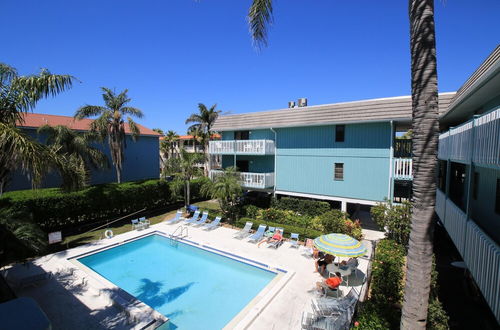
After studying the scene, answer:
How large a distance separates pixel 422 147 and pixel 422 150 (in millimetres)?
54

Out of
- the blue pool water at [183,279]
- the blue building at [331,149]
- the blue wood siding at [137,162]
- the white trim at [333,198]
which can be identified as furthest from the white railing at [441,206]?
the blue wood siding at [137,162]

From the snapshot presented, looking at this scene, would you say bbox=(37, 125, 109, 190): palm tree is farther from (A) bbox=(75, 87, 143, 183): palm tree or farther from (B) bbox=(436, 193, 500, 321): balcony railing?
(B) bbox=(436, 193, 500, 321): balcony railing

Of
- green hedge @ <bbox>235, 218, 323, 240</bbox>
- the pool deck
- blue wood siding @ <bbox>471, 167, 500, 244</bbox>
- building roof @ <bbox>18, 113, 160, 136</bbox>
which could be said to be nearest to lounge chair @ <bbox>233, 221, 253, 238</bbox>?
green hedge @ <bbox>235, 218, 323, 240</bbox>

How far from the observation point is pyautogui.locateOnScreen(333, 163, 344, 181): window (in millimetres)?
16953

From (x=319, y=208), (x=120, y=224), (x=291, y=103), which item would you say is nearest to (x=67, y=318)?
(x=120, y=224)

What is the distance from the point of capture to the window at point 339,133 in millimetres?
16875

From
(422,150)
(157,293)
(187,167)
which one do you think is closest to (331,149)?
(187,167)

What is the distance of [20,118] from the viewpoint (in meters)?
7.66

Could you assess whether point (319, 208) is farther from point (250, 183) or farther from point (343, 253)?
point (343, 253)

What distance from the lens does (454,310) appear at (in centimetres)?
868

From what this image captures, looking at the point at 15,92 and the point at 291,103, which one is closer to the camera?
the point at 15,92

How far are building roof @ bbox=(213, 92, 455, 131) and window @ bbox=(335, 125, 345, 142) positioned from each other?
0.77 metres

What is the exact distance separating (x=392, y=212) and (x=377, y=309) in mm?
7882

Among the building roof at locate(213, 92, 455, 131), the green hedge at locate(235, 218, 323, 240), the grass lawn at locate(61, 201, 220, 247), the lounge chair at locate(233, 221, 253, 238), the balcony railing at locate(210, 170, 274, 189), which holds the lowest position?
the grass lawn at locate(61, 201, 220, 247)
